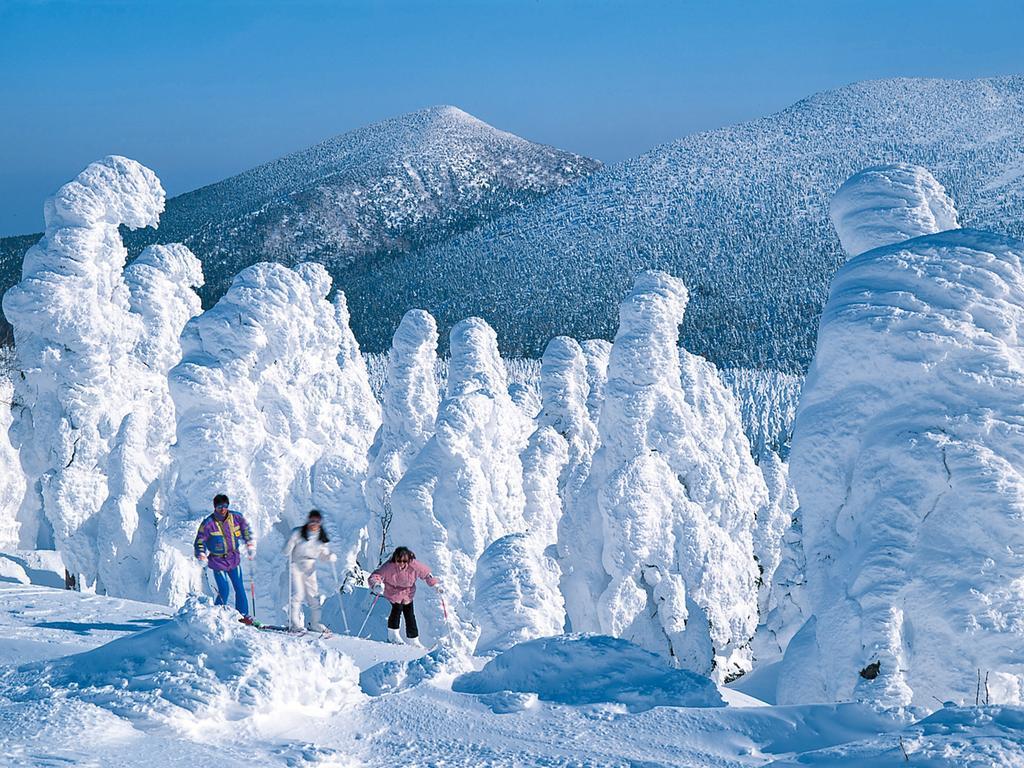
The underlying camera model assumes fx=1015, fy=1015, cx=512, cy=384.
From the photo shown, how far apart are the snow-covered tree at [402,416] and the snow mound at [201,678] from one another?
53.4ft

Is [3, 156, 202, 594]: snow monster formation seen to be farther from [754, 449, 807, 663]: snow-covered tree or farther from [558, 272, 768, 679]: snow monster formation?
[754, 449, 807, 663]: snow-covered tree

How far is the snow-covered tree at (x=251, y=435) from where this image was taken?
1881 centimetres

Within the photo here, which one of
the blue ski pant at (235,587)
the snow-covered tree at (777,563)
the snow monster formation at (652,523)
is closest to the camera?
the blue ski pant at (235,587)

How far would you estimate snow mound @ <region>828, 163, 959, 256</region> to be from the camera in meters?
12.3

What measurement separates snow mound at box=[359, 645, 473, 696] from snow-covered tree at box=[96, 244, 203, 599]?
15617mm

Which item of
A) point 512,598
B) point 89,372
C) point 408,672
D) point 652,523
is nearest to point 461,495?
point 652,523

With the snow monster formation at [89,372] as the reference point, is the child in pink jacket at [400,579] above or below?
below

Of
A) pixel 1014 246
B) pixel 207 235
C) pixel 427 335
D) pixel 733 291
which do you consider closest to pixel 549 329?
pixel 733 291

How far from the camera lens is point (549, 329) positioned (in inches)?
6122

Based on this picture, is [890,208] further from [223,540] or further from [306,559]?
[223,540]

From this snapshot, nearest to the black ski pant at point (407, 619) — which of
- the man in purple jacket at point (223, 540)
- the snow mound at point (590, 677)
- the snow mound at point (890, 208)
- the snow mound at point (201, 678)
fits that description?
the man in purple jacket at point (223, 540)

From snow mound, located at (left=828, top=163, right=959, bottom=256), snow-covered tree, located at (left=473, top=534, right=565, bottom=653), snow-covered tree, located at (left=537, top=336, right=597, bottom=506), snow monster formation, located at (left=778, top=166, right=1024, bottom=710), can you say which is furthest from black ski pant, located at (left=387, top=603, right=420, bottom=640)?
snow-covered tree, located at (left=537, top=336, right=597, bottom=506)

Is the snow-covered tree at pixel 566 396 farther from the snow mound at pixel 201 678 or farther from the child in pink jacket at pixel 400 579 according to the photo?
the snow mound at pixel 201 678

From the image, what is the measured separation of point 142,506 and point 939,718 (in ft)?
67.5
